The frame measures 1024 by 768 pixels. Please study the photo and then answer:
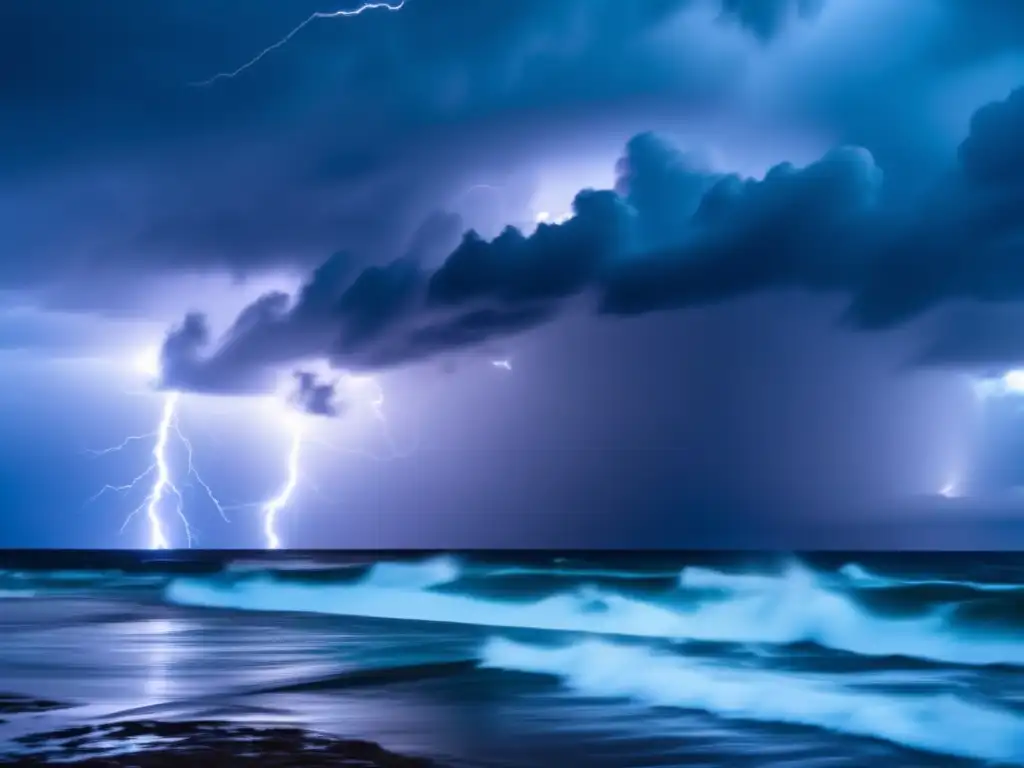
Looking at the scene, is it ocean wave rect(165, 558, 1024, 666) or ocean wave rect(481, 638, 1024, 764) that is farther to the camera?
ocean wave rect(165, 558, 1024, 666)

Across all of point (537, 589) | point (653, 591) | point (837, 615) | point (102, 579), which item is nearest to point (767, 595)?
point (837, 615)

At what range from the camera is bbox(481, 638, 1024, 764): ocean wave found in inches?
482

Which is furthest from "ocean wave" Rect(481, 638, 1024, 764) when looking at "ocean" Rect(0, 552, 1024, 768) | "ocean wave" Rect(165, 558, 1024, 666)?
"ocean wave" Rect(165, 558, 1024, 666)

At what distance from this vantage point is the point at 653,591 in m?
42.8

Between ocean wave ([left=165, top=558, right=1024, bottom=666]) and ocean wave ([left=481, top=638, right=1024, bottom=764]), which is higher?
ocean wave ([left=165, top=558, right=1024, bottom=666])

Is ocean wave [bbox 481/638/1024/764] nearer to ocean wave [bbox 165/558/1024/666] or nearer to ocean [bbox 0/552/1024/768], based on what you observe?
ocean [bbox 0/552/1024/768]

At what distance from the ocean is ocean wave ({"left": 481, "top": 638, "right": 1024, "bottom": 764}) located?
5 cm

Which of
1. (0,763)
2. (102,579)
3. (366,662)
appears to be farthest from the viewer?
(102,579)

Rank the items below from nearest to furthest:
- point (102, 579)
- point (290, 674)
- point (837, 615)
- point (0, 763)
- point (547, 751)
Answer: point (0, 763) < point (547, 751) < point (290, 674) < point (837, 615) < point (102, 579)

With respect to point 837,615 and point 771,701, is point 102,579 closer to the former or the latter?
point 837,615

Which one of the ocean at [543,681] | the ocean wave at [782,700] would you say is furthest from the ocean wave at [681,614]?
the ocean wave at [782,700]

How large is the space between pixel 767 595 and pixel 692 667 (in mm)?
13122

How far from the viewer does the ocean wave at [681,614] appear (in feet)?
78.4

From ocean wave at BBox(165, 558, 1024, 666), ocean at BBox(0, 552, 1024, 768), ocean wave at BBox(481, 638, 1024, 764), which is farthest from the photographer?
ocean wave at BBox(165, 558, 1024, 666)
